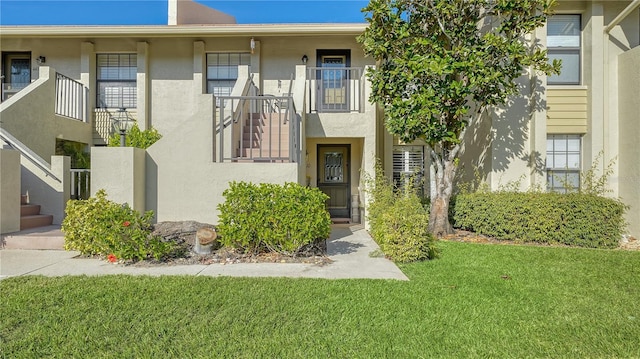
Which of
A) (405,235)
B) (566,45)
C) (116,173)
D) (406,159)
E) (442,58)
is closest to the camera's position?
(405,235)

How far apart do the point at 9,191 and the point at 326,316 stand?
6.71 metres

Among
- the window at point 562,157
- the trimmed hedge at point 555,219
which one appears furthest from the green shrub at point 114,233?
the window at point 562,157

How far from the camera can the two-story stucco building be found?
635 centimetres

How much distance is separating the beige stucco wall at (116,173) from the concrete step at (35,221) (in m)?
1.91

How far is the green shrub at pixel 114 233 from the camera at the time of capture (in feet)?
16.2

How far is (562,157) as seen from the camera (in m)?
8.52

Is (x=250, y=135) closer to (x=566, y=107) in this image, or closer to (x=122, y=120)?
(x=122, y=120)

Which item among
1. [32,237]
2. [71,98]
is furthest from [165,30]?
[32,237]

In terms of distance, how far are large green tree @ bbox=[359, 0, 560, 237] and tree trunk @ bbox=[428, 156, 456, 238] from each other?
58 millimetres

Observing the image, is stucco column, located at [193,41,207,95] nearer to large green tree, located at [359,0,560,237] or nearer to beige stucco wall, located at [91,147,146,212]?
beige stucco wall, located at [91,147,146,212]

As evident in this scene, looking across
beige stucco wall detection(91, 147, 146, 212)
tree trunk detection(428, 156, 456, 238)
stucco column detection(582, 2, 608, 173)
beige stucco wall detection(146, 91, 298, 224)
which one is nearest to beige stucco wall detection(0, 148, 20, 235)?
beige stucco wall detection(91, 147, 146, 212)

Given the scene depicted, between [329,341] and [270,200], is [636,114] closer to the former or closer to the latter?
[270,200]

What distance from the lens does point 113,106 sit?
1032 cm

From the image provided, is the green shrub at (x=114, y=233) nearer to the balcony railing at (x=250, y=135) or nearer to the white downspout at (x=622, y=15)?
the balcony railing at (x=250, y=135)
